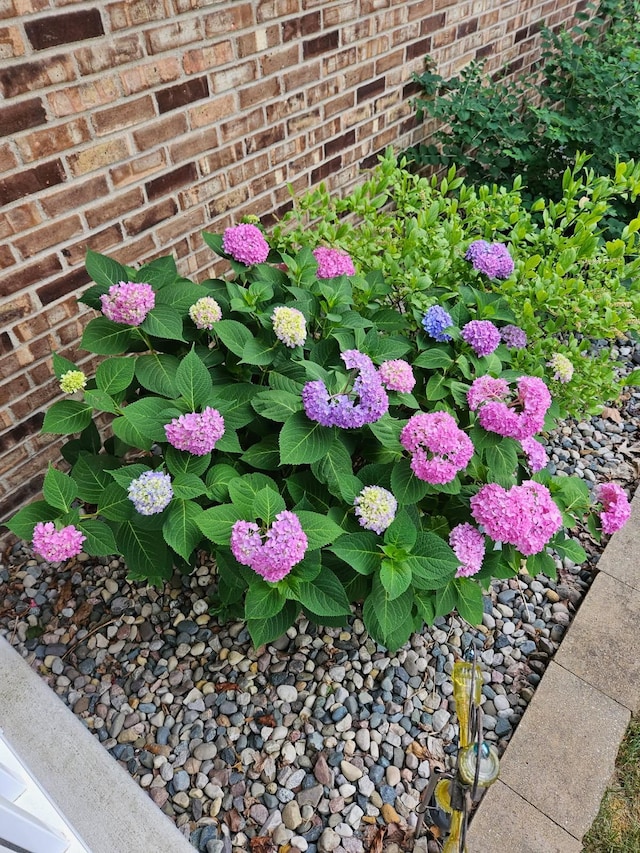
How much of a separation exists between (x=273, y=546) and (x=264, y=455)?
40 cm

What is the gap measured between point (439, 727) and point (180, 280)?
1505 millimetres

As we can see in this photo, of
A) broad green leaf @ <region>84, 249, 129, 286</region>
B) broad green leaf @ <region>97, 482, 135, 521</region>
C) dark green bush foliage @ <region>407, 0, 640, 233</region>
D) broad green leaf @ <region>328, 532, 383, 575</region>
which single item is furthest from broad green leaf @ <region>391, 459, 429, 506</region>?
dark green bush foliage @ <region>407, 0, 640, 233</region>

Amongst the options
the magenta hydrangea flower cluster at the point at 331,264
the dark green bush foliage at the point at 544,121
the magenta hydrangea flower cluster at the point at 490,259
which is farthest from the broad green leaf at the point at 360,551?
the dark green bush foliage at the point at 544,121

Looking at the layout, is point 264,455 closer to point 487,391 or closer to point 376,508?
point 376,508

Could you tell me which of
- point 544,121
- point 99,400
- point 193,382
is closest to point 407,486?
point 193,382

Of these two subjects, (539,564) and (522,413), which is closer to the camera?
(522,413)

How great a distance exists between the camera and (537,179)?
3.39m

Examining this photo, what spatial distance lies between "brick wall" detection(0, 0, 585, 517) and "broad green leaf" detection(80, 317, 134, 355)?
397 millimetres

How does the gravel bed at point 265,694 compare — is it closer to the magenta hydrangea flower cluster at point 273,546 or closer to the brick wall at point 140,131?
the brick wall at point 140,131

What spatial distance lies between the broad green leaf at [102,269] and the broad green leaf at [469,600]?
1254 millimetres

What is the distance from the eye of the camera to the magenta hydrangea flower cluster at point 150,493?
1.29 m

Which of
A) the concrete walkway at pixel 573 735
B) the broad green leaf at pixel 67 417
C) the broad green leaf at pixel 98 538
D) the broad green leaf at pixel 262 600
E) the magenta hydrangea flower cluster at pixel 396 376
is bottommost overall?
the concrete walkway at pixel 573 735

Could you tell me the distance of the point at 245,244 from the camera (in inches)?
67.9

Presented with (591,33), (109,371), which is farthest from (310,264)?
(591,33)
